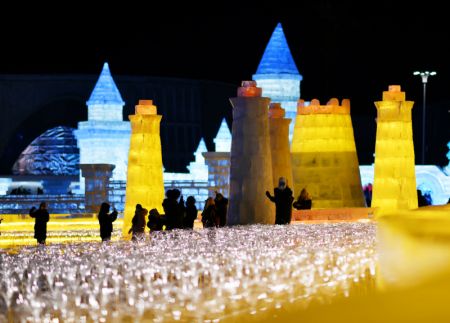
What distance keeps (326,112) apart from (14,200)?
1499 cm

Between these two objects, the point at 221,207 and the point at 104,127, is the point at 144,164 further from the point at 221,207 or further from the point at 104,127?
the point at 104,127

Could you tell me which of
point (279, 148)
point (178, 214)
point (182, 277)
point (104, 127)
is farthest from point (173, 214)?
point (104, 127)

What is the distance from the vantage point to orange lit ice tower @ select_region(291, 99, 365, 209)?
24.8 metres

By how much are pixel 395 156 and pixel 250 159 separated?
459cm

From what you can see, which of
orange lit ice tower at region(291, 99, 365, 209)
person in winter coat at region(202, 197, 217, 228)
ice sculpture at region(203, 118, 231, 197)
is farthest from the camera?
ice sculpture at region(203, 118, 231, 197)

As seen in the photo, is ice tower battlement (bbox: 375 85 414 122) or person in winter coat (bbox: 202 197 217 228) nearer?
person in winter coat (bbox: 202 197 217 228)

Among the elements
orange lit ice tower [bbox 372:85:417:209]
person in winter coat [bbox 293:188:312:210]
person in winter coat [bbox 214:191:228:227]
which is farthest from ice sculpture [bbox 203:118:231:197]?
person in winter coat [bbox 214:191:228:227]

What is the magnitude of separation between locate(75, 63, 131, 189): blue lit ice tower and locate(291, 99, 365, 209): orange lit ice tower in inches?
1093

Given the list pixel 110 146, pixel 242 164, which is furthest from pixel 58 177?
pixel 242 164

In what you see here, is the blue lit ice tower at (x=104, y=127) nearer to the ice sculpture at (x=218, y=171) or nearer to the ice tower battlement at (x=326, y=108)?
the ice sculpture at (x=218, y=171)

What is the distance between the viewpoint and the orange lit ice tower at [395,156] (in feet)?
74.9

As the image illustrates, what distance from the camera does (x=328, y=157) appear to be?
2500 cm

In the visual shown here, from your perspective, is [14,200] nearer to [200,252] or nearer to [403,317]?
[200,252]

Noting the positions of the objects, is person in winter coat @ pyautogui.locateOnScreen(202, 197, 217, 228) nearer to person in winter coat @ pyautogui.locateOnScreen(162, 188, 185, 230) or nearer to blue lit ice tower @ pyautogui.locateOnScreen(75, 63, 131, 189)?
person in winter coat @ pyautogui.locateOnScreen(162, 188, 185, 230)
